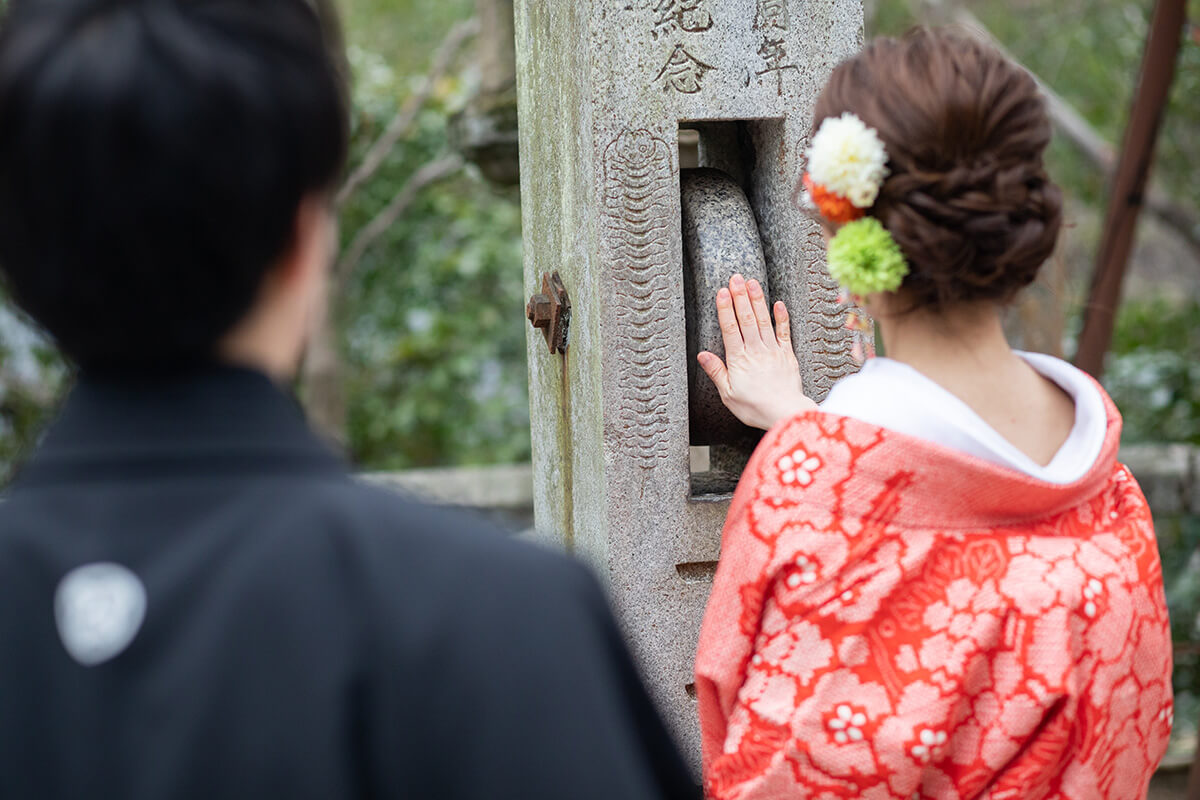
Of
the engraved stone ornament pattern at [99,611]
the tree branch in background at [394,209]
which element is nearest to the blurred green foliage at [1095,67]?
the tree branch in background at [394,209]

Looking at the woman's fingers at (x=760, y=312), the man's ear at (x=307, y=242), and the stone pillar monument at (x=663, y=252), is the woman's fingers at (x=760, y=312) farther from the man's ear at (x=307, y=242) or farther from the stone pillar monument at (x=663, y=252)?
the man's ear at (x=307, y=242)

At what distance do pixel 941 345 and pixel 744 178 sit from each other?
111 centimetres

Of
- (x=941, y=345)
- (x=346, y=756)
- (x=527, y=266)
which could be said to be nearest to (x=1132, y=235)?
(x=527, y=266)

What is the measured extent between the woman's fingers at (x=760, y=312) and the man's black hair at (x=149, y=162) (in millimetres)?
1442

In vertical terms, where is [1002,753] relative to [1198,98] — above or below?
below

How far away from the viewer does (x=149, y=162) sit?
0.74 m

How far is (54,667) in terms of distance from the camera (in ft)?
2.48

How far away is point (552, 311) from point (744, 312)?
0.45 metres

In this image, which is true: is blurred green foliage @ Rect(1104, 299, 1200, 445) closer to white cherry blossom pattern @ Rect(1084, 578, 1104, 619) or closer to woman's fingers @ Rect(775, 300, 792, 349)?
woman's fingers @ Rect(775, 300, 792, 349)

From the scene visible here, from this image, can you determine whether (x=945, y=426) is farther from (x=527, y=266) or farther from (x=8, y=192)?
(x=527, y=266)

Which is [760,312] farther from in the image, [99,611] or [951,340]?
[99,611]

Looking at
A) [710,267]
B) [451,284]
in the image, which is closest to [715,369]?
[710,267]

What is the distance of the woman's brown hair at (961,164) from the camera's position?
139 cm

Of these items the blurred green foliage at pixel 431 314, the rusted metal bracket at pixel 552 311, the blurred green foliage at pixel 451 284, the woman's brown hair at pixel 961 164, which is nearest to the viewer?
the woman's brown hair at pixel 961 164
